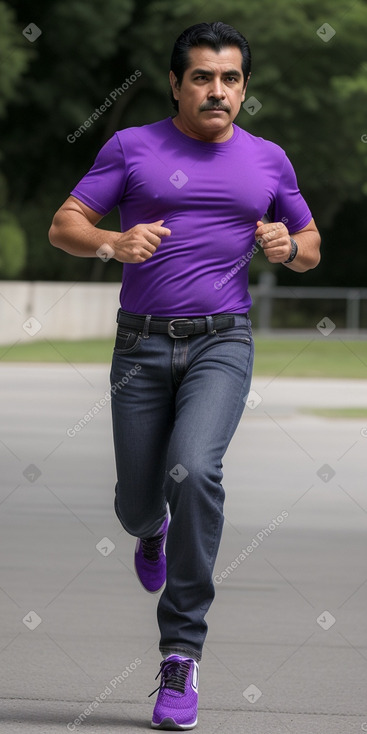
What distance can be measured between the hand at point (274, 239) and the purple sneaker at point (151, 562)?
123cm

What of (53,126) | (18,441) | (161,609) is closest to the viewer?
(161,609)

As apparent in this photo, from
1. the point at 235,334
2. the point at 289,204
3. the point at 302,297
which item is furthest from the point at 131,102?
the point at 235,334

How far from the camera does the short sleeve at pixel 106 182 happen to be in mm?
4957

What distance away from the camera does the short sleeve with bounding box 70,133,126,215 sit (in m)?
4.96

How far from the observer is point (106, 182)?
16.3ft

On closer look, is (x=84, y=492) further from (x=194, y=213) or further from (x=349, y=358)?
(x=349, y=358)

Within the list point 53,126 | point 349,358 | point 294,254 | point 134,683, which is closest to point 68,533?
point 134,683

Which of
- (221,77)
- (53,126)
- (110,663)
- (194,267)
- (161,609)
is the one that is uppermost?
(221,77)

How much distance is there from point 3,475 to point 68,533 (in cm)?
261

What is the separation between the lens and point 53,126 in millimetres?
39219

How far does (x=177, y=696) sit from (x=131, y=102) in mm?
36960

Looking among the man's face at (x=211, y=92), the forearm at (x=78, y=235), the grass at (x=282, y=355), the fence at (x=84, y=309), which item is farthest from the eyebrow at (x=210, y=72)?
the fence at (x=84, y=309)

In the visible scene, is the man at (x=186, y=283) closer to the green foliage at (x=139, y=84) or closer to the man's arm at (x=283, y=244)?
the man's arm at (x=283, y=244)

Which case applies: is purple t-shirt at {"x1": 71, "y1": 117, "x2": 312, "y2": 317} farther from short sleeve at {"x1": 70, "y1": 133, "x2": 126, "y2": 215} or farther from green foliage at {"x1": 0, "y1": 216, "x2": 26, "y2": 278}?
green foliage at {"x1": 0, "y1": 216, "x2": 26, "y2": 278}
